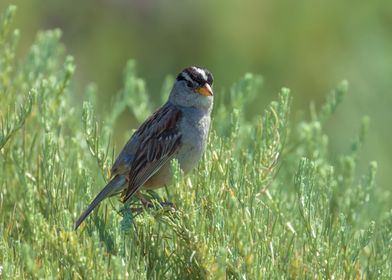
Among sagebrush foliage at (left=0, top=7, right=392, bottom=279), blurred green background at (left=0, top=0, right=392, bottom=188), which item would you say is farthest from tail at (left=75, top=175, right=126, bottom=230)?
blurred green background at (left=0, top=0, right=392, bottom=188)

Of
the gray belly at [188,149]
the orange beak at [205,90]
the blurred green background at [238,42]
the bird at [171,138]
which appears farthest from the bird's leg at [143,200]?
the blurred green background at [238,42]

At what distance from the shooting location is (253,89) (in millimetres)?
5668

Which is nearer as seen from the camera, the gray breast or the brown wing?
the gray breast

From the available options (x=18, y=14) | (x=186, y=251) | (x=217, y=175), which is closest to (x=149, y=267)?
(x=186, y=251)

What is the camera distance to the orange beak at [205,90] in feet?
15.6

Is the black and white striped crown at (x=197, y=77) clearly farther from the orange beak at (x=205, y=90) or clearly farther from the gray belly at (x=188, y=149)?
the gray belly at (x=188, y=149)

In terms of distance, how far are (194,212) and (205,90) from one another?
56.7 inches

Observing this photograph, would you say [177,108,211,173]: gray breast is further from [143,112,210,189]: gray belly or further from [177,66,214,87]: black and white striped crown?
[177,66,214,87]: black and white striped crown

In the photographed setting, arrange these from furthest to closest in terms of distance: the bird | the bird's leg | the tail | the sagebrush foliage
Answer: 1. the bird
2. the bird's leg
3. the tail
4. the sagebrush foliage

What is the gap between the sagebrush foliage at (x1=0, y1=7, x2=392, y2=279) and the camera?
11.1 feet

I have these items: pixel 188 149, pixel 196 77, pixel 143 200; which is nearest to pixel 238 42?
pixel 196 77

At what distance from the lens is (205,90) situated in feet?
15.7

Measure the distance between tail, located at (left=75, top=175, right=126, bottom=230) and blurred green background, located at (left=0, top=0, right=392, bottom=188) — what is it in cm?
427

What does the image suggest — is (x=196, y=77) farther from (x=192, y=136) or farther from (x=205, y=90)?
(x=192, y=136)
